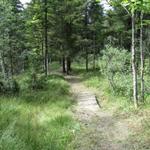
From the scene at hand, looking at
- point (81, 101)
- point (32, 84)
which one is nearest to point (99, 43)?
point (32, 84)

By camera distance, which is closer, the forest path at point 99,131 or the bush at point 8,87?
the forest path at point 99,131

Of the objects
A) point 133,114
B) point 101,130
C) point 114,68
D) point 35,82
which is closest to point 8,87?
point 35,82

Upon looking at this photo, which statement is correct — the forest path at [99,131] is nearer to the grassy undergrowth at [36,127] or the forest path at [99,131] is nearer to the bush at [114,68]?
the grassy undergrowth at [36,127]

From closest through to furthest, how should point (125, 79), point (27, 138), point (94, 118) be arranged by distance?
point (27, 138) < point (94, 118) < point (125, 79)

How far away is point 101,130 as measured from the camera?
33.8 feet

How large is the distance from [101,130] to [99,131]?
173 mm

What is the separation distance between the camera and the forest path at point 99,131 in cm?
867

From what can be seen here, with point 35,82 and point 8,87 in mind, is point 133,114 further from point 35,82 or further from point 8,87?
point 35,82

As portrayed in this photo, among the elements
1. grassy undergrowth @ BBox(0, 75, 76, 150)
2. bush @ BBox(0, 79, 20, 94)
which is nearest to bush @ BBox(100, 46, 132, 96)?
grassy undergrowth @ BBox(0, 75, 76, 150)

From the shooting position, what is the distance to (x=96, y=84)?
23.0 metres

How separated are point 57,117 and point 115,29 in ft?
78.2

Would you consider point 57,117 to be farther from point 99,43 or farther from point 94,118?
point 99,43

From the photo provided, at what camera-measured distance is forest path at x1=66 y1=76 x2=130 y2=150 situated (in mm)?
8672

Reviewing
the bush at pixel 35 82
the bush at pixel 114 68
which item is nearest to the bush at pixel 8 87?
the bush at pixel 35 82
